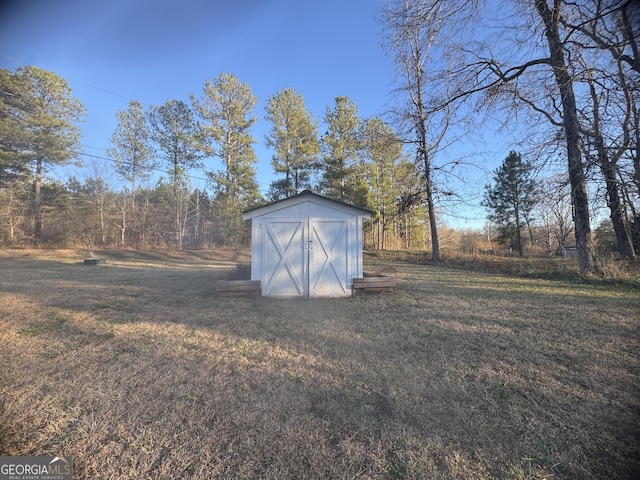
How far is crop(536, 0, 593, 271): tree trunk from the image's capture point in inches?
193

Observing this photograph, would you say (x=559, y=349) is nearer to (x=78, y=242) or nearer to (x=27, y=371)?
(x=27, y=371)

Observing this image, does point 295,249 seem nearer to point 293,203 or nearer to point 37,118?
point 293,203

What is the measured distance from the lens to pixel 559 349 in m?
3.48

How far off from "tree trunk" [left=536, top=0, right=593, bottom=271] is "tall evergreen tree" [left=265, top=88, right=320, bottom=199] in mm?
17105

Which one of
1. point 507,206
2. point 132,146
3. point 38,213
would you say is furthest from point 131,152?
point 507,206

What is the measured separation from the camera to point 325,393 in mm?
2451

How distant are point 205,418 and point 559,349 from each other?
164 inches

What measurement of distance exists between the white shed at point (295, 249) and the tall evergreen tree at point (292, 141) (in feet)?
52.0

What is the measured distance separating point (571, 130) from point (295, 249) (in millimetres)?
7148

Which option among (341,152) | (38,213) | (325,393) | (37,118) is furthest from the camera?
(341,152)

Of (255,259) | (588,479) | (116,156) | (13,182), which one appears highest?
(116,156)

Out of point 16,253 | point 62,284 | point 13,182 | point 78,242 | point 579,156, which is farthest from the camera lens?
point 78,242

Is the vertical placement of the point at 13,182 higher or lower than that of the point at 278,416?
higher

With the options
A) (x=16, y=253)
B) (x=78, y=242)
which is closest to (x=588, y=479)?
(x=16, y=253)
